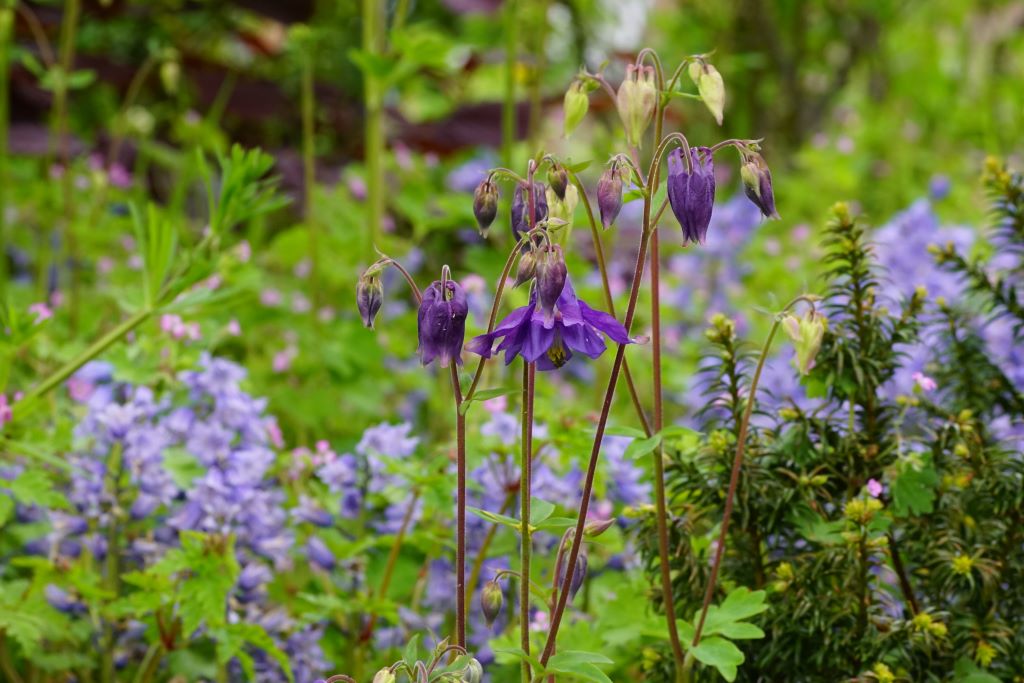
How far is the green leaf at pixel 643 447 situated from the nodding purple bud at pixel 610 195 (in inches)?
9.9

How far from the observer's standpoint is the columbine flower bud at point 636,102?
1.32 metres

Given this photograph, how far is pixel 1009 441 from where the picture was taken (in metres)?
1.70

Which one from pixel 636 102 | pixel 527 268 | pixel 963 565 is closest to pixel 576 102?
pixel 636 102

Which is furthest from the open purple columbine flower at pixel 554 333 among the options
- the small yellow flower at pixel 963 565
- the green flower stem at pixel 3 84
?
the green flower stem at pixel 3 84

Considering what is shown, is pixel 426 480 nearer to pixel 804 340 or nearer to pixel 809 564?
pixel 809 564

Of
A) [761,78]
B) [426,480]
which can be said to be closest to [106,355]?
[426,480]

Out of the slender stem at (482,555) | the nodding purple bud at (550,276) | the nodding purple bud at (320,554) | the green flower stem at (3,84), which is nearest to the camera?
the nodding purple bud at (550,276)

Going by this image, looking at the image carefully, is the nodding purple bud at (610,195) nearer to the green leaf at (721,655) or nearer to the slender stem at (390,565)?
the green leaf at (721,655)

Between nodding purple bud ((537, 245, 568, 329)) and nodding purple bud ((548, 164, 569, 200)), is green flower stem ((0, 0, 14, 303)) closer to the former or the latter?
nodding purple bud ((548, 164, 569, 200))

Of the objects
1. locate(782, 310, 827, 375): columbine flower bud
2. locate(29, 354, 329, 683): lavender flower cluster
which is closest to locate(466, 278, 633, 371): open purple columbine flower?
locate(782, 310, 827, 375): columbine flower bud

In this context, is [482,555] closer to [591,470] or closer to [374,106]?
[591,470]

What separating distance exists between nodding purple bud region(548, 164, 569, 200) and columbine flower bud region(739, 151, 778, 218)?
198 mm

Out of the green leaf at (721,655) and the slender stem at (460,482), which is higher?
the slender stem at (460,482)

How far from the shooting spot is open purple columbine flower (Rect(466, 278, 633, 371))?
1.16m
